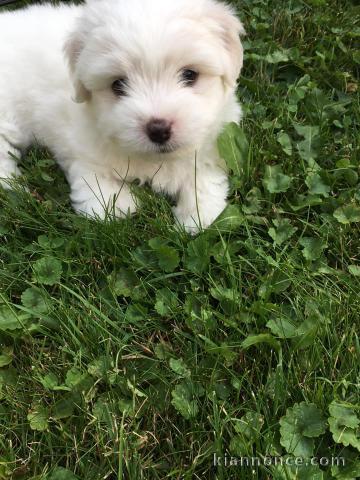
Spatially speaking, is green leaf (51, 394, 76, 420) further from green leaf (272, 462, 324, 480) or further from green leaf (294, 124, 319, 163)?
green leaf (294, 124, 319, 163)

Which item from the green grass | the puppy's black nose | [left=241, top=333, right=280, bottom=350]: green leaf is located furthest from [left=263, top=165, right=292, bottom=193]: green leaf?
[left=241, top=333, right=280, bottom=350]: green leaf

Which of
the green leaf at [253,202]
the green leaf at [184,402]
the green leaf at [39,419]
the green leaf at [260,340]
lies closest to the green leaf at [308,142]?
the green leaf at [253,202]

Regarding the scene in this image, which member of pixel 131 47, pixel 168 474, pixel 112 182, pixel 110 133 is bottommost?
pixel 168 474

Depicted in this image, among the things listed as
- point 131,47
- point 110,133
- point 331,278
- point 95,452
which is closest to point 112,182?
point 110,133

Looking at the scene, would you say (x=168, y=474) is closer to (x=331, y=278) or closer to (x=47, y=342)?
(x=47, y=342)

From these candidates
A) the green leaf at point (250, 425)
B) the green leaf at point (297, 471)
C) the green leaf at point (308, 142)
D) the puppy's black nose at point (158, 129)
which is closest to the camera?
the green leaf at point (297, 471)

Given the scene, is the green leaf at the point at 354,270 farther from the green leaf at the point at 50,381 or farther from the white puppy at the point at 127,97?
the green leaf at the point at 50,381

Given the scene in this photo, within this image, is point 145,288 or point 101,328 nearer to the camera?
point 101,328
